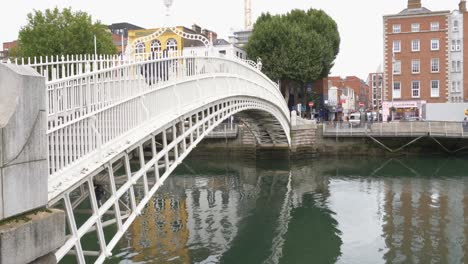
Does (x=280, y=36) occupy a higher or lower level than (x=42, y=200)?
higher

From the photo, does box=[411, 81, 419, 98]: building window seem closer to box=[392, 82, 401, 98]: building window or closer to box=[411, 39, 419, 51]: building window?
box=[392, 82, 401, 98]: building window

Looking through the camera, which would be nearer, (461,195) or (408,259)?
(408,259)

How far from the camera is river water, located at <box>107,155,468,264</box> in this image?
43.2 ft

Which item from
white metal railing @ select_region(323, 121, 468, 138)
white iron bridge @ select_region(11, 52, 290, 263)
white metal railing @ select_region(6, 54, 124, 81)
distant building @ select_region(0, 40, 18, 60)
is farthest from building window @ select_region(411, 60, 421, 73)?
white metal railing @ select_region(6, 54, 124, 81)

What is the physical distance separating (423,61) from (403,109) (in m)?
4.45

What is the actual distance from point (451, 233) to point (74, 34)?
26404 millimetres

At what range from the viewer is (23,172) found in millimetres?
4348

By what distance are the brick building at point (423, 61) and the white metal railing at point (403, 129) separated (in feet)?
32.5

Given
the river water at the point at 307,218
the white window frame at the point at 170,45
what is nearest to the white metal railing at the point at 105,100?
the river water at the point at 307,218

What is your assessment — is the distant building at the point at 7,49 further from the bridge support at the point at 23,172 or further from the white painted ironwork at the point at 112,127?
the bridge support at the point at 23,172

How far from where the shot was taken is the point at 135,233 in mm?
14617

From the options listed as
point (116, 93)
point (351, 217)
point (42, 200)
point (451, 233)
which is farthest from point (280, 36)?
point (42, 200)

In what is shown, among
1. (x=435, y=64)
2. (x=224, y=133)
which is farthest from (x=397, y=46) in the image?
(x=224, y=133)

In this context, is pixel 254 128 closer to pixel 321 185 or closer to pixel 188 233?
pixel 321 185
